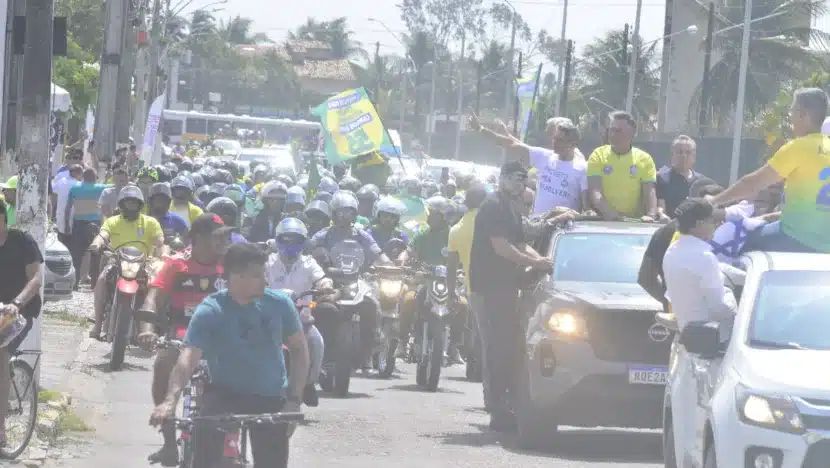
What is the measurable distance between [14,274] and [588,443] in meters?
4.65

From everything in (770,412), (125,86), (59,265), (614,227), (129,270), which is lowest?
(59,265)

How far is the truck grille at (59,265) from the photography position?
21.1m

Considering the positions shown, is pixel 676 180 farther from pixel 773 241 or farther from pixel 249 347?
pixel 249 347

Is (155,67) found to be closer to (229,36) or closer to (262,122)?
(262,122)

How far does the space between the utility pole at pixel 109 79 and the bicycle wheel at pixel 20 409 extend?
20.1 meters

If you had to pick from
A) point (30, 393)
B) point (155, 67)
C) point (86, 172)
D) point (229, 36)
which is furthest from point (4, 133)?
point (229, 36)

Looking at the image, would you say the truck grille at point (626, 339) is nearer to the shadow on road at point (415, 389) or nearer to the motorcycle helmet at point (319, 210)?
the shadow on road at point (415, 389)

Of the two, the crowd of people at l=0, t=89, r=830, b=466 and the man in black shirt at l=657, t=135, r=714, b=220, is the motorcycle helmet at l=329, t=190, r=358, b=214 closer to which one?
the crowd of people at l=0, t=89, r=830, b=466

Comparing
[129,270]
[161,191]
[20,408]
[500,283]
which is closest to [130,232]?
[129,270]

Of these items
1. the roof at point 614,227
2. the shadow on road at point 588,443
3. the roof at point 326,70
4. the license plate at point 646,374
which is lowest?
the shadow on road at point 588,443

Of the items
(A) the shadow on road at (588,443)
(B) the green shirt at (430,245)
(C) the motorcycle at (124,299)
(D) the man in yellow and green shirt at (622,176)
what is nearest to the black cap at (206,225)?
(A) the shadow on road at (588,443)

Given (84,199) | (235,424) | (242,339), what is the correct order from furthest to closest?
(84,199) → (242,339) → (235,424)

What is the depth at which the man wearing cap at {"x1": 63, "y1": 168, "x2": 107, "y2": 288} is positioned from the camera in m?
25.2

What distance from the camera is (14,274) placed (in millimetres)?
11344
